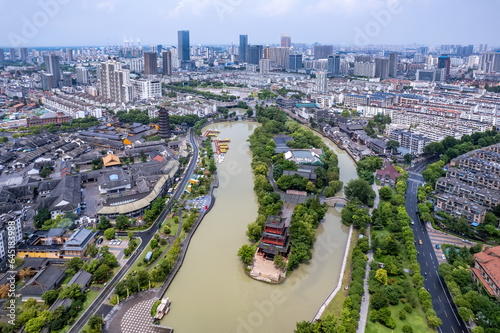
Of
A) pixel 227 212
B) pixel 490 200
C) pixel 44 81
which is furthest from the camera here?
pixel 44 81

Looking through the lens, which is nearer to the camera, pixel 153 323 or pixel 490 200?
pixel 153 323

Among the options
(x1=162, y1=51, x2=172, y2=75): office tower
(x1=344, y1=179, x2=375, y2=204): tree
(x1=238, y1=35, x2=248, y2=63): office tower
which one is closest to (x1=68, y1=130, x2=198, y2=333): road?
(x1=344, y1=179, x2=375, y2=204): tree

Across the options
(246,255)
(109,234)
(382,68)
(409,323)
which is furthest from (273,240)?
(382,68)

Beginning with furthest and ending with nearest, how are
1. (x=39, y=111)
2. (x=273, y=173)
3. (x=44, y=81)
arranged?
1. (x=44, y=81)
2. (x=39, y=111)
3. (x=273, y=173)

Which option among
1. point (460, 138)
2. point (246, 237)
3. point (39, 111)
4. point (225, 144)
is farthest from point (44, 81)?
point (460, 138)

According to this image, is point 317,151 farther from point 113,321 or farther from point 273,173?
point 113,321

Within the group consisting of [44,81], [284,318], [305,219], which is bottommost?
[284,318]

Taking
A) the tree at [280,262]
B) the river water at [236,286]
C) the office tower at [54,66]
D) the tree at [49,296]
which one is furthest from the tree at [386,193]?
the office tower at [54,66]
